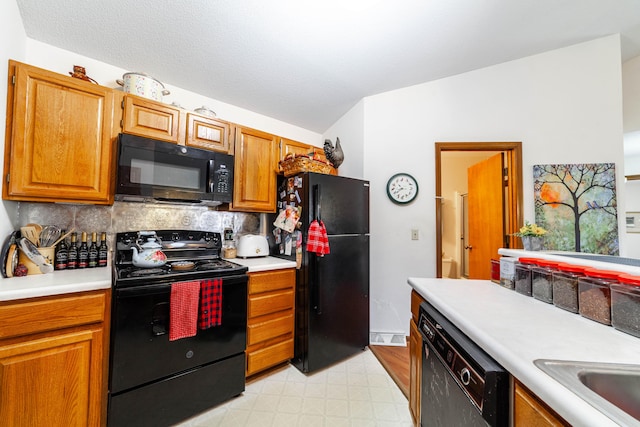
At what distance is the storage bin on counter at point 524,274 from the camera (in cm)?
113

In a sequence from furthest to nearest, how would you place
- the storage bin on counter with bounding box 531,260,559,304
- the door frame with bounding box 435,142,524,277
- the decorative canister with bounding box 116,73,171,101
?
1. the door frame with bounding box 435,142,524,277
2. the decorative canister with bounding box 116,73,171,101
3. the storage bin on counter with bounding box 531,260,559,304

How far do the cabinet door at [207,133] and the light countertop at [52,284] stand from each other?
108cm

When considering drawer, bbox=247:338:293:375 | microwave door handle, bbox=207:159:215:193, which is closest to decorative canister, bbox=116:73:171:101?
microwave door handle, bbox=207:159:215:193

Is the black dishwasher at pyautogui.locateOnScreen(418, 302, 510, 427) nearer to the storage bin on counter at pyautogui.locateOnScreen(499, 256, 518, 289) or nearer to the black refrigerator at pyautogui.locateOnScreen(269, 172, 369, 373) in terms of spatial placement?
the storage bin on counter at pyautogui.locateOnScreen(499, 256, 518, 289)

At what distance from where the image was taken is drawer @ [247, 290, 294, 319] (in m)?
1.79

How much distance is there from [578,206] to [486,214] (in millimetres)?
734

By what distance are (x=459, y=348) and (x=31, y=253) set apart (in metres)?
2.18

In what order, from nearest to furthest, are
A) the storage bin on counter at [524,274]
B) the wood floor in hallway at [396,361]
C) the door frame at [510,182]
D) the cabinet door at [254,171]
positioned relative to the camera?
the storage bin on counter at [524,274] → the wood floor in hallway at [396,361] → the cabinet door at [254,171] → the door frame at [510,182]

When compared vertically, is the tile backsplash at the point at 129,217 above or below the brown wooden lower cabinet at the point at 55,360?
above

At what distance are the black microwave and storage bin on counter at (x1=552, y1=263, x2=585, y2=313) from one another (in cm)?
201

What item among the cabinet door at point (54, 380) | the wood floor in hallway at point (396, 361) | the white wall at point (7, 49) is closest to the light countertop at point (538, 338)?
the wood floor in hallway at point (396, 361)

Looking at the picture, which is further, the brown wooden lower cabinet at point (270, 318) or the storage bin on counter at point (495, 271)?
the brown wooden lower cabinet at point (270, 318)

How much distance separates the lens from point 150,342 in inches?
53.2

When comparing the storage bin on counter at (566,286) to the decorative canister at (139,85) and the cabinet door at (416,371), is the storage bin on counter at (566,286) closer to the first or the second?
the cabinet door at (416,371)
